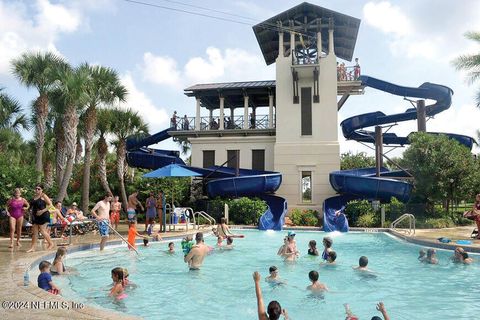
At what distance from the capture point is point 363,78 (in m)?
27.1

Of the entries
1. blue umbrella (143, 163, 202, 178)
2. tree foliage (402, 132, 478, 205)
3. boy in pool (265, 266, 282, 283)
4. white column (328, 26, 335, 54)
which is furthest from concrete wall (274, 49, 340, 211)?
boy in pool (265, 266, 282, 283)

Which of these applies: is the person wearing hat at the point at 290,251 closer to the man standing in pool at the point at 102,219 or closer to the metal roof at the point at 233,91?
the man standing in pool at the point at 102,219

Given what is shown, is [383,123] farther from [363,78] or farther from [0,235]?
[0,235]

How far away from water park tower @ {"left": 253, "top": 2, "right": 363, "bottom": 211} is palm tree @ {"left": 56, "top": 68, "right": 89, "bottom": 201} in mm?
11707

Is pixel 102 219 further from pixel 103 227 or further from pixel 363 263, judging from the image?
pixel 363 263

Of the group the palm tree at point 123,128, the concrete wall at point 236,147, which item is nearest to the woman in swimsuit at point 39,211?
the palm tree at point 123,128

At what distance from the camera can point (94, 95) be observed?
764 inches

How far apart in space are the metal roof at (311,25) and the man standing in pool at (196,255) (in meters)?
19.2

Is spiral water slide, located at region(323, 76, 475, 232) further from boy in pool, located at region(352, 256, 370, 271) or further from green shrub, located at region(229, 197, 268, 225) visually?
boy in pool, located at region(352, 256, 370, 271)

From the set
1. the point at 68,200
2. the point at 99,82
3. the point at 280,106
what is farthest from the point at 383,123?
the point at 68,200

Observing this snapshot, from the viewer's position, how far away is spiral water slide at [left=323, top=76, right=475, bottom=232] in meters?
19.8

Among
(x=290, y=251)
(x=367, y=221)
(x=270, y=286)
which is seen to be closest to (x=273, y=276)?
(x=270, y=286)

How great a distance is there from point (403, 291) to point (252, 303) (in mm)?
3152

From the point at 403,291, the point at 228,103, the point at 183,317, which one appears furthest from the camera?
the point at 228,103
